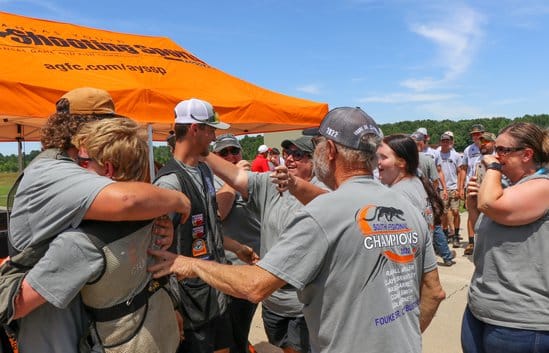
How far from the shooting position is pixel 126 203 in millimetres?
1475

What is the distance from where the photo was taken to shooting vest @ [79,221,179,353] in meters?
1.54

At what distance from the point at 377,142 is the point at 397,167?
5.98ft

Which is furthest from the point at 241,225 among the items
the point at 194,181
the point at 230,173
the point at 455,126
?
the point at 455,126

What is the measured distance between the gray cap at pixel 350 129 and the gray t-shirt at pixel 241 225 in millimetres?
1880

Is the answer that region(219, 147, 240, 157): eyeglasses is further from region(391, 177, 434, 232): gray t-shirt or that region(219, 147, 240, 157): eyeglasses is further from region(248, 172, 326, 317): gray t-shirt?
region(391, 177, 434, 232): gray t-shirt

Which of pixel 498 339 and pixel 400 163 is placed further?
pixel 400 163

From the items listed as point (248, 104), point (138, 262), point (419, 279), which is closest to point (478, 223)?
point (419, 279)

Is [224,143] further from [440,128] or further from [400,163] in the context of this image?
[440,128]

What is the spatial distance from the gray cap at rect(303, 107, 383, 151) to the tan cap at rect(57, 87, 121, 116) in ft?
2.83

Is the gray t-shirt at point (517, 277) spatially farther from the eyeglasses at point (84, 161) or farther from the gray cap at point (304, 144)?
the eyeglasses at point (84, 161)

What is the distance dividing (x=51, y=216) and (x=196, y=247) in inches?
43.5

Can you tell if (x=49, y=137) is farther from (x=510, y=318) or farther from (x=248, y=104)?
(x=248, y=104)

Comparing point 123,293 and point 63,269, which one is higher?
point 63,269

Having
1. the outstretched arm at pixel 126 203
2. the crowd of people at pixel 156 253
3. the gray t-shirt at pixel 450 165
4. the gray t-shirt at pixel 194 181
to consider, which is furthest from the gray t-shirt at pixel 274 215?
the gray t-shirt at pixel 450 165
